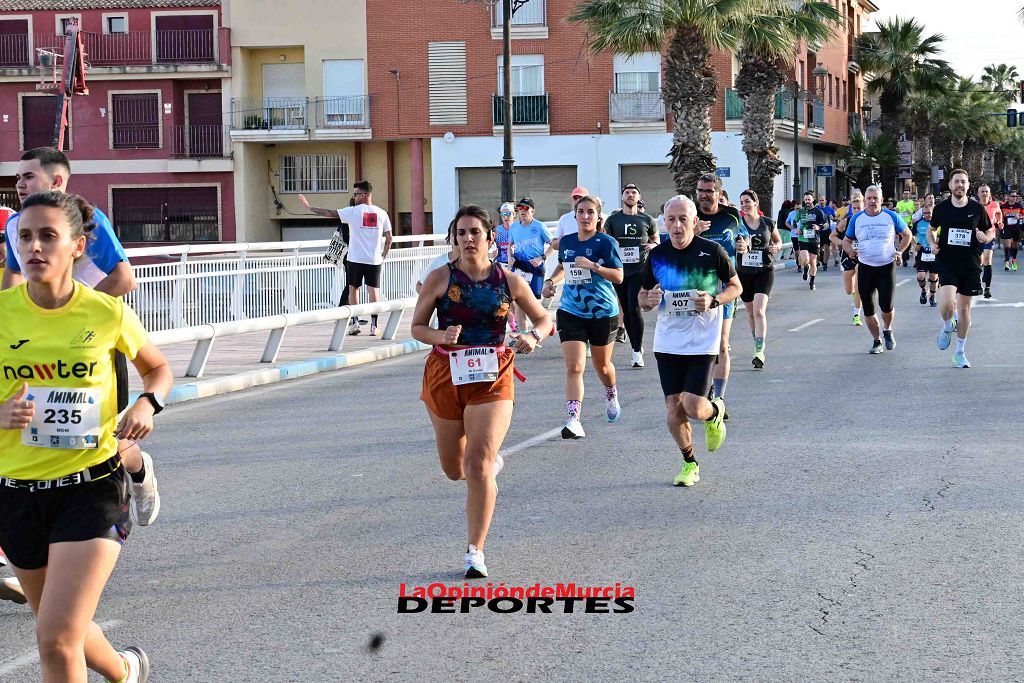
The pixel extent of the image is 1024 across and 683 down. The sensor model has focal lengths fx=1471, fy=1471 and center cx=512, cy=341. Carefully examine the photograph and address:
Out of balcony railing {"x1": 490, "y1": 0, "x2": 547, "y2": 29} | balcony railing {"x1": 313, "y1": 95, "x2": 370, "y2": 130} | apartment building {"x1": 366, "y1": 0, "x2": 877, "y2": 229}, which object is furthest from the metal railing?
balcony railing {"x1": 490, "y1": 0, "x2": 547, "y2": 29}

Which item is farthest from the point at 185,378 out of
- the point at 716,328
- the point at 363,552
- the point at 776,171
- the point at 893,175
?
the point at 893,175

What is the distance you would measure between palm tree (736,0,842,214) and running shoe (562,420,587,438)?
28917mm

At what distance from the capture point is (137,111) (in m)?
50.1

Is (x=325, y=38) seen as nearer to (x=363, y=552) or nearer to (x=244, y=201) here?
(x=244, y=201)

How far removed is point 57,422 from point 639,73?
4583cm

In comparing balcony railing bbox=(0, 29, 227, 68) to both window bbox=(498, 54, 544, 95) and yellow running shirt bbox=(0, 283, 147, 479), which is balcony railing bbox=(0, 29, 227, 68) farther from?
yellow running shirt bbox=(0, 283, 147, 479)

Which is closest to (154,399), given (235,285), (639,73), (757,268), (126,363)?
(126,363)

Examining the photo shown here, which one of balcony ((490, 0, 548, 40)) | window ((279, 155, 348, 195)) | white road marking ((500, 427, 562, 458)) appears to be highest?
balcony ((490, 0, 548, 40))

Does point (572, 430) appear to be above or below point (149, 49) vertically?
below

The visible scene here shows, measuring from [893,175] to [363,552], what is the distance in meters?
64.3

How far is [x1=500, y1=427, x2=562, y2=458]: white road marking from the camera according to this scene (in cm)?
992

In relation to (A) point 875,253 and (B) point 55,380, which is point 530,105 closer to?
(A) point 875,253

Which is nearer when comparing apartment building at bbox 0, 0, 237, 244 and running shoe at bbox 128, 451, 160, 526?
running shoe at bbox 128, 451, 160, 526

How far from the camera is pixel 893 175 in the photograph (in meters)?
67.9
